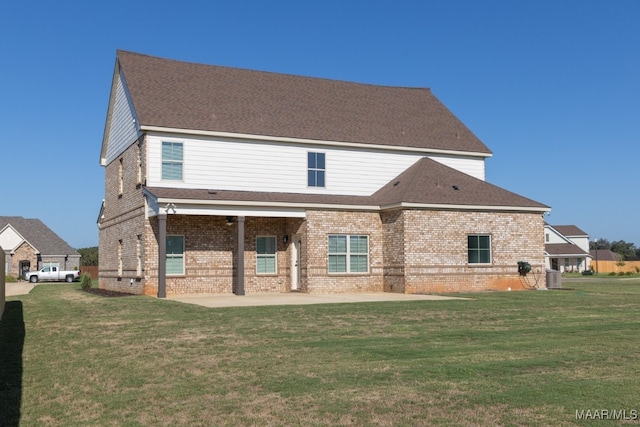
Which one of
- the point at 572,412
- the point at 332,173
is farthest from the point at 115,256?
the point at 572,412

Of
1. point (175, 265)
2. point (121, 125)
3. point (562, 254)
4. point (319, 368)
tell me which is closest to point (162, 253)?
point (175, 265)

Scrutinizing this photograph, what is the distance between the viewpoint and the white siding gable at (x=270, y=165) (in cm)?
2556

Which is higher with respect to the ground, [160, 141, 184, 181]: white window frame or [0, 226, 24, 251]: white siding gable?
[160, 141, 184, 181]: white window frame

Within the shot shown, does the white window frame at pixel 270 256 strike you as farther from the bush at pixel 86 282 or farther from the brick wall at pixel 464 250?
the bush at pixel 86 282

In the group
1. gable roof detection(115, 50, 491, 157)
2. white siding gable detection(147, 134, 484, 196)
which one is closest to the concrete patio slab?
white siding gable detection(147, 134, 484, 196)

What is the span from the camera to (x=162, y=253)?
75.7ft

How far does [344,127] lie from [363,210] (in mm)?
4584

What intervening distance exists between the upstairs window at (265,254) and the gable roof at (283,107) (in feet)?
14.8

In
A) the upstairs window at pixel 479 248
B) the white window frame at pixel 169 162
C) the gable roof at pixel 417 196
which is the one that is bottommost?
the upstairs window at pixel 479 248

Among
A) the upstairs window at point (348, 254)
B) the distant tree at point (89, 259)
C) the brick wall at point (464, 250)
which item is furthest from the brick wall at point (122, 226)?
the distant tree at point (89, 259)

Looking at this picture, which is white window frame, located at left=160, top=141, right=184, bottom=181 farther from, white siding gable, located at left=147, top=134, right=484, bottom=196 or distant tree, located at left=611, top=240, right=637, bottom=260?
distant tree, located at left=611, top=240, right=637, bottom=260

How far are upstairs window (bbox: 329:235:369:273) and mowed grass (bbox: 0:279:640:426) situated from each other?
32.9ft

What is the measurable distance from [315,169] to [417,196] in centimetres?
486

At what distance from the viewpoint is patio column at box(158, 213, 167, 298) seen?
902 inches
